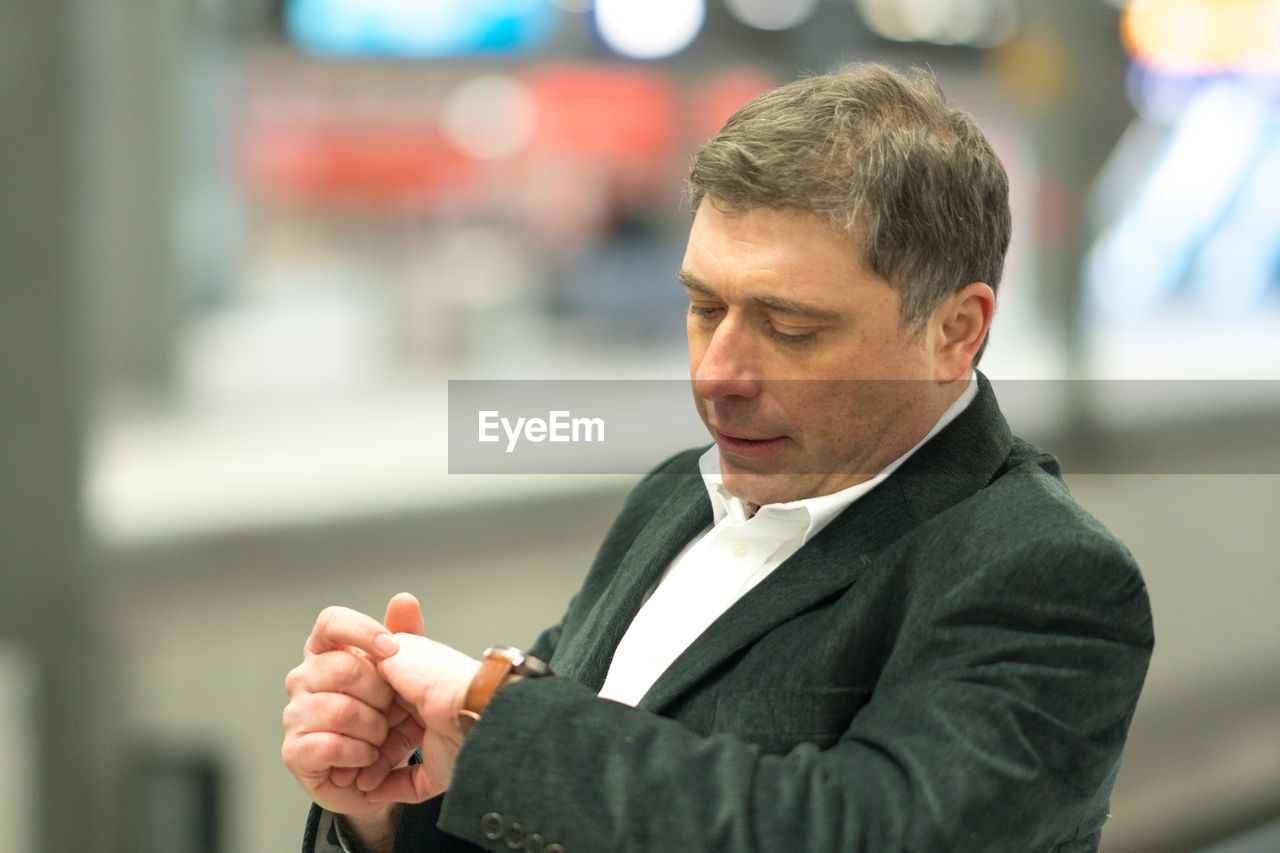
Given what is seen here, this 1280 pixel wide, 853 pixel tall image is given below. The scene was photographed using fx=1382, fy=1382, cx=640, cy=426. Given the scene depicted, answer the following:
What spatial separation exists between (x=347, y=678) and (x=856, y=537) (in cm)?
48

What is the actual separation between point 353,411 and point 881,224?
226 inches

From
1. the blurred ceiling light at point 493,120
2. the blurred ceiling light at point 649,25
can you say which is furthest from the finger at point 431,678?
the blurred ceiling light at point 493,120

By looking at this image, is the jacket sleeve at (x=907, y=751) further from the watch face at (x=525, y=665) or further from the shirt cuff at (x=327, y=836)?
the shirt cuff at (x=327, y=836)

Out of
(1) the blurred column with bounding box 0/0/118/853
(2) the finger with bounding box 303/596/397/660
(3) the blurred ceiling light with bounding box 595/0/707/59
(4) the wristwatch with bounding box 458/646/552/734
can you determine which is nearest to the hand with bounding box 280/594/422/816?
(2) the finger with bounding box 303/596/397/660

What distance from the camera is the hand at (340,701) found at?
1.25 meters

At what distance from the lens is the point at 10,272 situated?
3.25m

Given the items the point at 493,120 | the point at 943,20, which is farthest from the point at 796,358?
the point at 493,120

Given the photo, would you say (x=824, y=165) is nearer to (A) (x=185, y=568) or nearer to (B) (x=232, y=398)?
(A) (x=185, y=568)

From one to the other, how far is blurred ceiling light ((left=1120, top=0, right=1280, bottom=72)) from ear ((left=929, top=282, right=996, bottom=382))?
6.08 meters

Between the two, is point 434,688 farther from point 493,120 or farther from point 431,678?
point 493,120

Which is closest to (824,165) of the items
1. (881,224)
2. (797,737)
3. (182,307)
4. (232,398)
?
(881,224)

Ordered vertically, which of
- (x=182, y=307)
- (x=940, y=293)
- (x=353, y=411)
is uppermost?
(x=940, y=293)

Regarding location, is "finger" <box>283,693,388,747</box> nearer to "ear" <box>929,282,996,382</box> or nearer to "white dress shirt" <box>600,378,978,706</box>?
"white dress shirt" <box>600,378,978,706</box>

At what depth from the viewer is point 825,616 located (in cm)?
121
